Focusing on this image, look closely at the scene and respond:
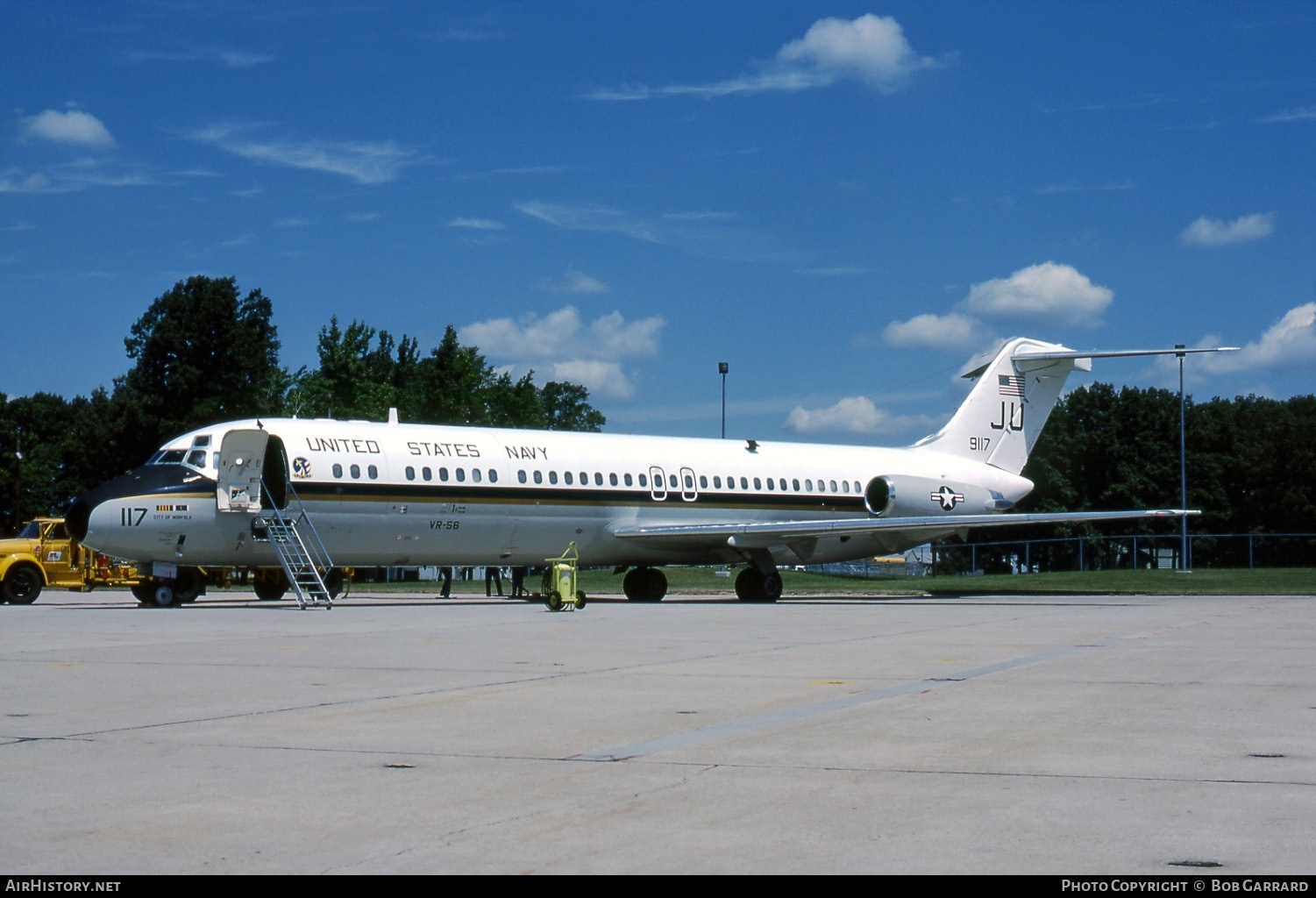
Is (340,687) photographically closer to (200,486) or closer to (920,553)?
(200,486)

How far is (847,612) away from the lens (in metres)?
25.2

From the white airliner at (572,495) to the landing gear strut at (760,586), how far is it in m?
0.06

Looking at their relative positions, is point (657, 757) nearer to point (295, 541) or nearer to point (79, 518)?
point (295, 541)

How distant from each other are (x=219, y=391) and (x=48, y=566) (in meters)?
42.6

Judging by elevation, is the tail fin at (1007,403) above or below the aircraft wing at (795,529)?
above

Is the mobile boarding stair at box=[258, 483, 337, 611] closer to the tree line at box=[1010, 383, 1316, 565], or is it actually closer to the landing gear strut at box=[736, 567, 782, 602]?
the landing gear strut at box=[736, 567, 782, 602]

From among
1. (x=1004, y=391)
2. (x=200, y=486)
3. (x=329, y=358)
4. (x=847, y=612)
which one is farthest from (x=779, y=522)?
(x=329, y=358)

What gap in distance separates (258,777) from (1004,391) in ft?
112

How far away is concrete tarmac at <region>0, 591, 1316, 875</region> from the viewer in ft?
18.7

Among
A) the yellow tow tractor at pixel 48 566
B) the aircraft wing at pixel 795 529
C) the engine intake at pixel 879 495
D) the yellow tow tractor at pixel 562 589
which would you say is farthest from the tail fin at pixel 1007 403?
the yellow tow tractor at pixel 48 566

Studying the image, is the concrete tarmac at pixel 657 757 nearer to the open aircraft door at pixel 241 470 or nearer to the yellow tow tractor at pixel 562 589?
the yellow tow tractor at pixel 562 589

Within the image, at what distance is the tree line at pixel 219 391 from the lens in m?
72.4

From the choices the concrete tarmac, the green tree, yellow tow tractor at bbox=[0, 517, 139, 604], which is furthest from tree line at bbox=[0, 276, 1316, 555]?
the concrete tarmac

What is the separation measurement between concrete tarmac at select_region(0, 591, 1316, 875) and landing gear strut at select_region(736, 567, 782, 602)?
50.7 ft
